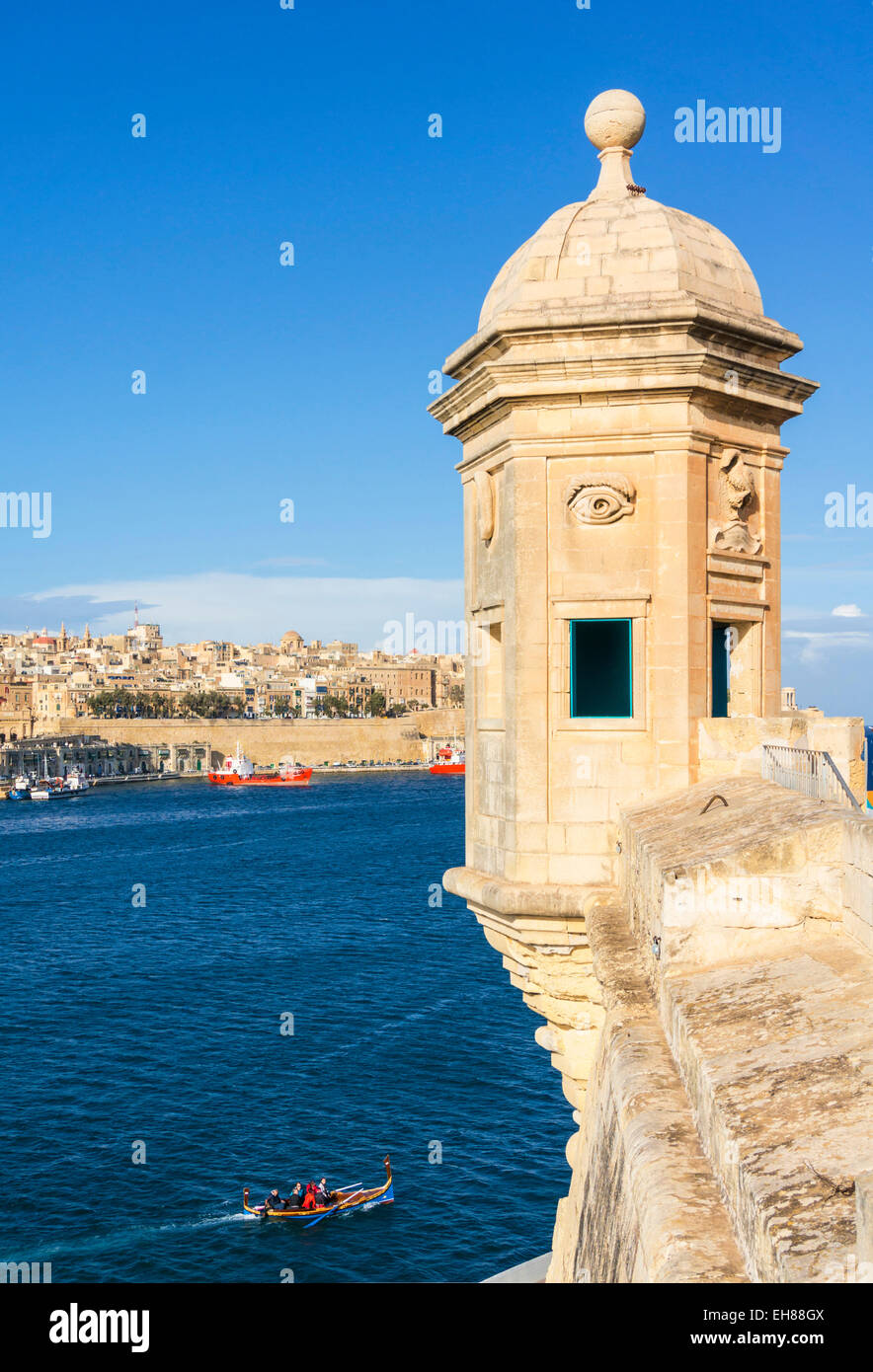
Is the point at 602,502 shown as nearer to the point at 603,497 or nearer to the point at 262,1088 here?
the point at 603,497

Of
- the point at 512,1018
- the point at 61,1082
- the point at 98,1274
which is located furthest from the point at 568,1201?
the point at 512,1018

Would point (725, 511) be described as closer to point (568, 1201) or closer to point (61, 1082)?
point (568, 1201)

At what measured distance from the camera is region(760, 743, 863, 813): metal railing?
5.78 meters

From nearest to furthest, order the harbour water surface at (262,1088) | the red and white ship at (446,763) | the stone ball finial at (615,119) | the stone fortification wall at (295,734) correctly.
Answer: the stone ball finial at (615,119)
the harbour water surface at (262,1088)
the red and white ship at (446,763)
the stone fortification wall at (295,734)

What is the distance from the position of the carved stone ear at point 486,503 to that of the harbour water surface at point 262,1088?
57.8 feet

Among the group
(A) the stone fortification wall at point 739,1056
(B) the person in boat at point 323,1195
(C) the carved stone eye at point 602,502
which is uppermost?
(C) the carved stone eye at point 602,502

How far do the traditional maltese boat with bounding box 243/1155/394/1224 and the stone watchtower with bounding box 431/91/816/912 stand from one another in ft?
62.0

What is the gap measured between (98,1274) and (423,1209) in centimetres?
677

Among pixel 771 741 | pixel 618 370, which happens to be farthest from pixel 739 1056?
pixel 618 370

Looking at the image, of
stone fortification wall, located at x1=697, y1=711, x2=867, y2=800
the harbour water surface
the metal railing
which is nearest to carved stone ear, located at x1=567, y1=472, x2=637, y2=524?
stone fortification wall, located at x1=697, y1=711, x2=867, y2=800

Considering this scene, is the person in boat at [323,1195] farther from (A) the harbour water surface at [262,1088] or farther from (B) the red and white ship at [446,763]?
(B) the red and white ship at [446,763]

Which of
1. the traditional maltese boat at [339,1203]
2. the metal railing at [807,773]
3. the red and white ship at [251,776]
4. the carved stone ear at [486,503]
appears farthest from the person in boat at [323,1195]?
the red and white ship at [251,776]

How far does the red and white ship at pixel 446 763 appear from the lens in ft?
537

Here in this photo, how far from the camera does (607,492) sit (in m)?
8.34
